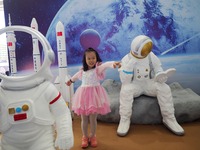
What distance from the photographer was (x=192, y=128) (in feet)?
8.32

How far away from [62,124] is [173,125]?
1610 millimetres

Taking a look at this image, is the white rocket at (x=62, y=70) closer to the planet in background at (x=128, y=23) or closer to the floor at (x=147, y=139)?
the floor at (x=147, y=139)

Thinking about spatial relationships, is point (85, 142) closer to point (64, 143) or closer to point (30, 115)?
point (64, 143)

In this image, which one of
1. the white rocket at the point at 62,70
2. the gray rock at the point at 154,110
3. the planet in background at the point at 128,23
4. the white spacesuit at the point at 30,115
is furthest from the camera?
the planet in background at the point at 128,23

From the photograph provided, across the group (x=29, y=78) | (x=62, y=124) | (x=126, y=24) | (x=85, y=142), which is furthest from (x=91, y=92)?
(x=126, y=24)

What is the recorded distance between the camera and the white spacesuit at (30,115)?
49.1 inches

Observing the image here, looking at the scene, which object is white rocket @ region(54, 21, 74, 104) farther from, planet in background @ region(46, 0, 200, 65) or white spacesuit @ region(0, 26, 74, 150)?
white spacesuit @ region(0, 26, 74, 150)

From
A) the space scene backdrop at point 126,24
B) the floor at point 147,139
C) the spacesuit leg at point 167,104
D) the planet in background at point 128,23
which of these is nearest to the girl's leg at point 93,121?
the floor at point 147,139

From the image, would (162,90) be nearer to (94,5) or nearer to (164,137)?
(164,137)

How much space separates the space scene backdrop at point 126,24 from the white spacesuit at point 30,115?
240 centimetres

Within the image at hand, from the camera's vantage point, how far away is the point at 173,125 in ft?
7.88

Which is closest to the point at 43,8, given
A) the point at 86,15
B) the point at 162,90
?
the point at 86,15

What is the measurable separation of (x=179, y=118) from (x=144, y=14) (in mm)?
1922

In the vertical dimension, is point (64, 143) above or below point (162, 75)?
below
